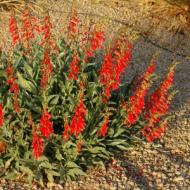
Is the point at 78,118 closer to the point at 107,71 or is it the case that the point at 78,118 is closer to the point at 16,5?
the point at 107,71

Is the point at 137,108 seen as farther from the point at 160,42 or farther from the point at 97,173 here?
the point at 160,42

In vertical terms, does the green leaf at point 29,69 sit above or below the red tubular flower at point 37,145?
above

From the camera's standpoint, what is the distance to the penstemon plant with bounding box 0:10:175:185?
4.59 m

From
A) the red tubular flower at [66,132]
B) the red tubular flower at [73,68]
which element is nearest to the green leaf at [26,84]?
the red tubular flower at [73,68]

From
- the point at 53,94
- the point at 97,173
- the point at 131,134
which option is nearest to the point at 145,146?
the point at 131,134

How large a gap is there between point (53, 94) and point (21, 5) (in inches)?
159

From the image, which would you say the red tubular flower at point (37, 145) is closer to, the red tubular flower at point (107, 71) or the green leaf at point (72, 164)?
the green leaf at point (72, 164)

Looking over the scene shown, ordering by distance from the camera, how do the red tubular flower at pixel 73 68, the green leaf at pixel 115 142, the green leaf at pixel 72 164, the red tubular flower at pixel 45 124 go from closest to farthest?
the red tubular flower at pixel 45 124 → the red tubular flower at pixel 73 68 → the green leaf at pixel 72 164 → the green leaf at pixel 115 142

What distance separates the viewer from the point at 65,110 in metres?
4.90

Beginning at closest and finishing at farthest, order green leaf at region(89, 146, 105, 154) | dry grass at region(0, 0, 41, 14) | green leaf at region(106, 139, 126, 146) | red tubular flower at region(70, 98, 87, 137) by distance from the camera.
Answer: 1. red tubular flower at region(70, 98, 87, 137)
2. green leaf at region(89, 146, 105, 154)
3. green leaf at region(106, 139, 126, 146)
4. dry grass at region(0, 0, 41, 14)

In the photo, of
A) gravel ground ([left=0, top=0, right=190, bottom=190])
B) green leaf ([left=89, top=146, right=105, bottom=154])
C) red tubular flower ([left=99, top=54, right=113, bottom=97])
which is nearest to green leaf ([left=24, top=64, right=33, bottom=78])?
red tubular flower ([left=99, top=54, right=113, bottom=97])

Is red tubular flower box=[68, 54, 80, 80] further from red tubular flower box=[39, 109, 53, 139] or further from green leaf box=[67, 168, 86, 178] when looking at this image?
green leaf box=[67, 168, 86, 178]

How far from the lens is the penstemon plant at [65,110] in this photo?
15.0ft

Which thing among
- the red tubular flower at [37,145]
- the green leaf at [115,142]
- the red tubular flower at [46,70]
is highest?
the red tubular flower at [46,70]
